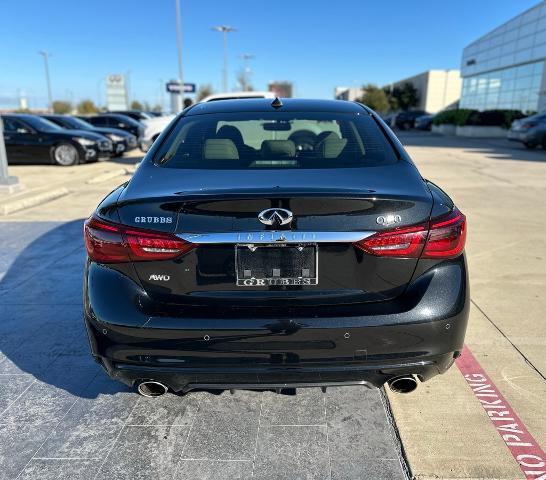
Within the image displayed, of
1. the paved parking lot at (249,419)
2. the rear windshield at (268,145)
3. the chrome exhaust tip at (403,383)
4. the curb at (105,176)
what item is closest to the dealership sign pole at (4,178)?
the curb at (105,176)

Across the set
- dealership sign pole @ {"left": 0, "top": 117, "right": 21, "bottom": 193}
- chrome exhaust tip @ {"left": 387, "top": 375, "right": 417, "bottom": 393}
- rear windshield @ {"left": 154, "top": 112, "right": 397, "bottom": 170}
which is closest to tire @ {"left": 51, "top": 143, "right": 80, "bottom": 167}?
dealership sign pole @ {"left": 0, "top": 117, "right": 21, "bottom": 193}

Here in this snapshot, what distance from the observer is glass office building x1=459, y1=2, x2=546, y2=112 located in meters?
31.1

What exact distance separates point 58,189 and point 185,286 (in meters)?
9.06

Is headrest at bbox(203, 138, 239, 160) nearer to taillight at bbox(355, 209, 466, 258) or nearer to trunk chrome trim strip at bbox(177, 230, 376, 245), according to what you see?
trunk chrome trim strip at bbox(177, 230, 376, 245)

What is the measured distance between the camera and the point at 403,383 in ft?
8.07

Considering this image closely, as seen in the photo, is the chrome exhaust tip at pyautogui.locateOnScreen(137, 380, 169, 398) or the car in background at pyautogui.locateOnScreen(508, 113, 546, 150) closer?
the chrome exhaust tip at pyautogui.locateOnScreen(137, 380, 169, 398)

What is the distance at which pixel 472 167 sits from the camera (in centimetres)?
1459

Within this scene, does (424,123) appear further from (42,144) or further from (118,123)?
(42,144)

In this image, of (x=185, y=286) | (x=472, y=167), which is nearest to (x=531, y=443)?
(x=185, y=286)

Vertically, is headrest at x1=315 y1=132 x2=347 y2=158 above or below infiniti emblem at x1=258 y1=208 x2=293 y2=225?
above

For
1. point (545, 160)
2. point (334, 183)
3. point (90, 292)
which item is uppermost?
point (334, 183)

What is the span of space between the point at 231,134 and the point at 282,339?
5.09 feet

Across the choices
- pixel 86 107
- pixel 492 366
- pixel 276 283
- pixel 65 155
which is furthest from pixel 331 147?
pixel 86 107

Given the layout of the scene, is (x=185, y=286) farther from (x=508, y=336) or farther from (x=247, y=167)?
(x=508, y=336)
